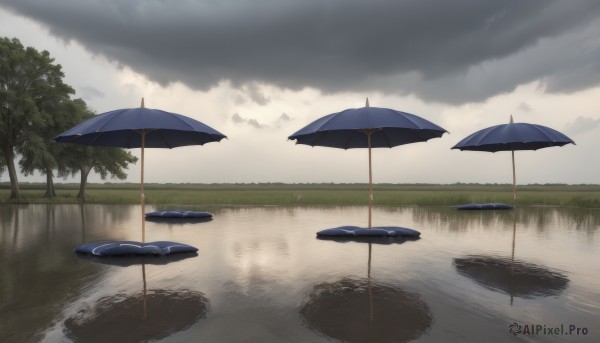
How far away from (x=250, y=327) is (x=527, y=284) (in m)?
4.58

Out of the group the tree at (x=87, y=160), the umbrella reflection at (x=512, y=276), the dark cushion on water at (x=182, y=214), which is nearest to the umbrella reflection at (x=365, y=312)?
the umbrella reflection at (x=512, y=276)

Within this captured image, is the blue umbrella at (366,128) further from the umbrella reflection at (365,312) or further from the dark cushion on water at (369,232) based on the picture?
the umbrella reflection at (365,312)

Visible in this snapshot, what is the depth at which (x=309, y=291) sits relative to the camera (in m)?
5.32

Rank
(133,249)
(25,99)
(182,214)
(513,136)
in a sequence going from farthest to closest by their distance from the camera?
(25,99) → (182,214) → (513,136) → (133,249)

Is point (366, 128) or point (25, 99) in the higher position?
point (25, 99)

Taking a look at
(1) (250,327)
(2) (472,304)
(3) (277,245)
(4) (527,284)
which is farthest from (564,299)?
(3) (277,245)

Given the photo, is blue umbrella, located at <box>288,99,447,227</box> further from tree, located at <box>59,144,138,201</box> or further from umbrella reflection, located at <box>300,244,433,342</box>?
tree, located at <box>59,144,138,201</box>

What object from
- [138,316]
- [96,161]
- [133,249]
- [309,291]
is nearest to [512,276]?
[309,291]

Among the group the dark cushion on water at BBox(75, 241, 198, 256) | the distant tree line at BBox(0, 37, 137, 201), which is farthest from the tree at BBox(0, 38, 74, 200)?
the dark cushion on water at BBox(75, 241, 198, 256)

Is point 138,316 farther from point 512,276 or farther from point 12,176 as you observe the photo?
point 12,176

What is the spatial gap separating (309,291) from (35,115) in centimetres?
3054

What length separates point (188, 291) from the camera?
538 centimetres

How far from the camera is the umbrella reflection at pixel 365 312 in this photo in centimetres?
387

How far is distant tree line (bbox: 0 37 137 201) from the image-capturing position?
27.6m
